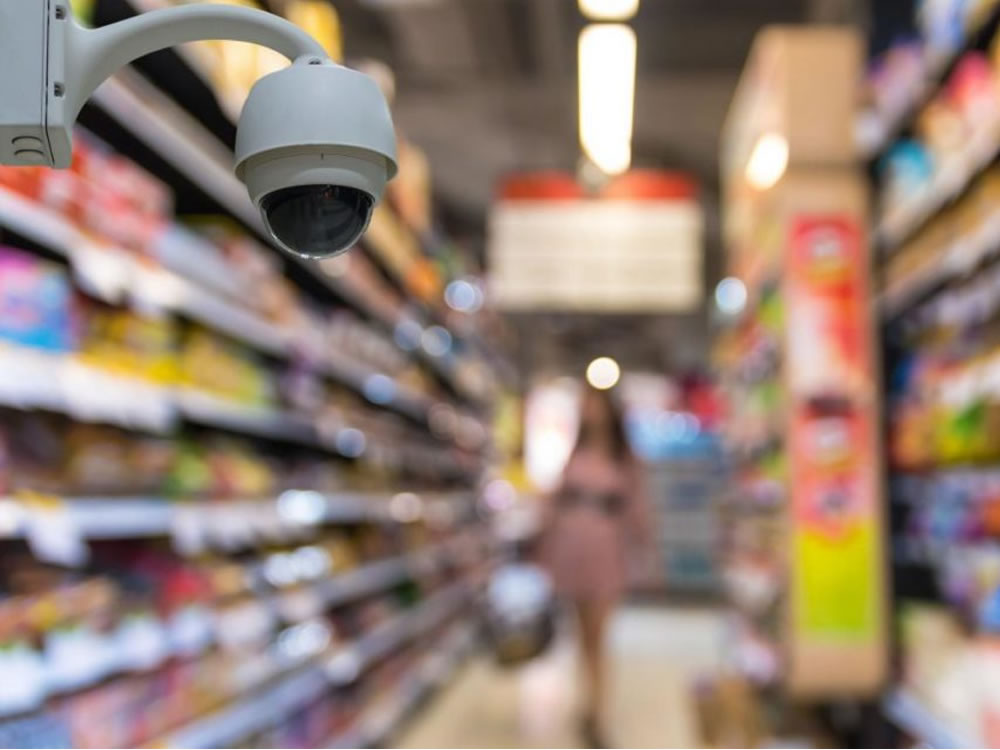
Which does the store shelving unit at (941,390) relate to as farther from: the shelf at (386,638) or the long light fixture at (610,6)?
the shelf at (386,638)

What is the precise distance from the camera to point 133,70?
247cm

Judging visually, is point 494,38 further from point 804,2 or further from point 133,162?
point 133,162

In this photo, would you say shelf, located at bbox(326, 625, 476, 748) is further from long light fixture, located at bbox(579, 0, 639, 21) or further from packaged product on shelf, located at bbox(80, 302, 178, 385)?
long light fixture, located at bbox(579, 0, 639, 21)

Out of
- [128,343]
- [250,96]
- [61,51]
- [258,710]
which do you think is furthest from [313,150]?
[258,710]

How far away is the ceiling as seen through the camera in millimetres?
6723

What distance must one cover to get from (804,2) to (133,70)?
17.2ft

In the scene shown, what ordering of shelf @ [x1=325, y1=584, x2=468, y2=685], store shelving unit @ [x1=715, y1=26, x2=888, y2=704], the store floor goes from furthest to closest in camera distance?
the store floor → shelf @ [x1=325, y1=584, x2=468, y2=685] → store shelving unit @ [x1=715, y1=26, x2=888, y2=704]

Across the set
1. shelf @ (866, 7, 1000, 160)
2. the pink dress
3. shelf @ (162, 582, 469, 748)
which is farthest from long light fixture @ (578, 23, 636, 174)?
shelf @ (162, 582, 469, 748)

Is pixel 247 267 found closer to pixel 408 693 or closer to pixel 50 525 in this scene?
pixel 50 525

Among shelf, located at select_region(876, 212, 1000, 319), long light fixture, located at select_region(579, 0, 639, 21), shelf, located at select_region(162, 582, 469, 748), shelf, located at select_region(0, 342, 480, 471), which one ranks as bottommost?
shelf, located at select_region(162, 582, 469, 748)

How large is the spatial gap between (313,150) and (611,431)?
4.20m

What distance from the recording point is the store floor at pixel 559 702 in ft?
16.6

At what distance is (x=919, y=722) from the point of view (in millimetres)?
3352

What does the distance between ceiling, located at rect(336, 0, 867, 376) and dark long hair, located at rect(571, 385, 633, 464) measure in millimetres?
2341
